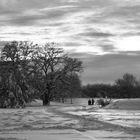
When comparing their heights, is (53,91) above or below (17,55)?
below

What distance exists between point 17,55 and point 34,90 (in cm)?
738

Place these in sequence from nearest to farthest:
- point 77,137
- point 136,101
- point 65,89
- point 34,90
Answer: point 77,137 → point 136,101 → point 34,90 → point 65,89

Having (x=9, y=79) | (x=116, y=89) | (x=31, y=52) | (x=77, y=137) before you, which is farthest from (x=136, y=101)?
(x=116, y=89)

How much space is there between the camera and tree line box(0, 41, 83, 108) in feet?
221

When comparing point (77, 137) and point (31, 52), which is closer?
point (77, 137)

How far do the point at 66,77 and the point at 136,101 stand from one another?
43492 millimetres

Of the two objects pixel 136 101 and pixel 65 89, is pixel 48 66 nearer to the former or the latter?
pixel 65 89

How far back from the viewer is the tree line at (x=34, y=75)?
67.5 meters

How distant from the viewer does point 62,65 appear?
84125 mm

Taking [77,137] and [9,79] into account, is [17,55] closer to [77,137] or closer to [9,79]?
[9,79]

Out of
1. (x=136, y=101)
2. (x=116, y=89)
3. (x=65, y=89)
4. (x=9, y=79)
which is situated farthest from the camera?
(x=116, y=89)

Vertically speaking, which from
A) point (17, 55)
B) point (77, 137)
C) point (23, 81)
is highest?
point (17, 55)

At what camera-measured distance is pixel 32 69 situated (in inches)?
3059

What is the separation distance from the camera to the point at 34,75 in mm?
78375
